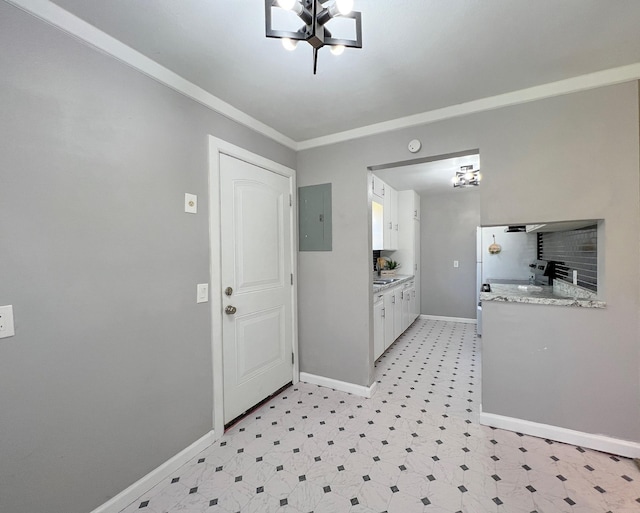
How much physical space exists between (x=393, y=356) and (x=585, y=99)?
9.61ft

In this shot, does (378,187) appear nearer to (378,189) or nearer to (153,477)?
(378,189)

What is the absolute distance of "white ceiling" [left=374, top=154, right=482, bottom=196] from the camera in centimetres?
348

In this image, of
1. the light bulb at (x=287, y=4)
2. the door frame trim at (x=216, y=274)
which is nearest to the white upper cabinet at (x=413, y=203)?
the door frame trim at (x=216, y=274)

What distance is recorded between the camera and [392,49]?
1.53m

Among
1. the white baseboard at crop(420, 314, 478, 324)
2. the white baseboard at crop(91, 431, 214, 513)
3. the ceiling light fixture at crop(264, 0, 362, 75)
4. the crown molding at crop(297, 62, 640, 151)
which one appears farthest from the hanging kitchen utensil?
the white baseboard at crop(91, 431, 214, 513)

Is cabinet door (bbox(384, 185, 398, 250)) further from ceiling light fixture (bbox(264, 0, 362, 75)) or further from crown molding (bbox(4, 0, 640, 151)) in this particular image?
ceiling light fixture (bbox(264, 0, 362, 75))

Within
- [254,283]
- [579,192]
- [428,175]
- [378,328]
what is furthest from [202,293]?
[428,175]

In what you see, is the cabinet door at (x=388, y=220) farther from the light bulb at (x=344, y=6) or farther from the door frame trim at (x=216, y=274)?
the light bulb at (x=344, y=6)

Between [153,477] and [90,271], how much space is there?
1218 mm

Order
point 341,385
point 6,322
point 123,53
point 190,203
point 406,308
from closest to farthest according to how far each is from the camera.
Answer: point 6,322
point 123,53
point 190,203
point 341,385
point 406,308

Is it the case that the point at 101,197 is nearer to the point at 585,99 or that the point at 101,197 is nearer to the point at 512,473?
the point at 512,473

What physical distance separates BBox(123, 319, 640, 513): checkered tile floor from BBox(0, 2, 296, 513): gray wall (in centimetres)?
35

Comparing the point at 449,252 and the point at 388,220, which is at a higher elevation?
the point at 388,220

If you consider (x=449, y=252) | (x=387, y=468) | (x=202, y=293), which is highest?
(x=449, y=252)
